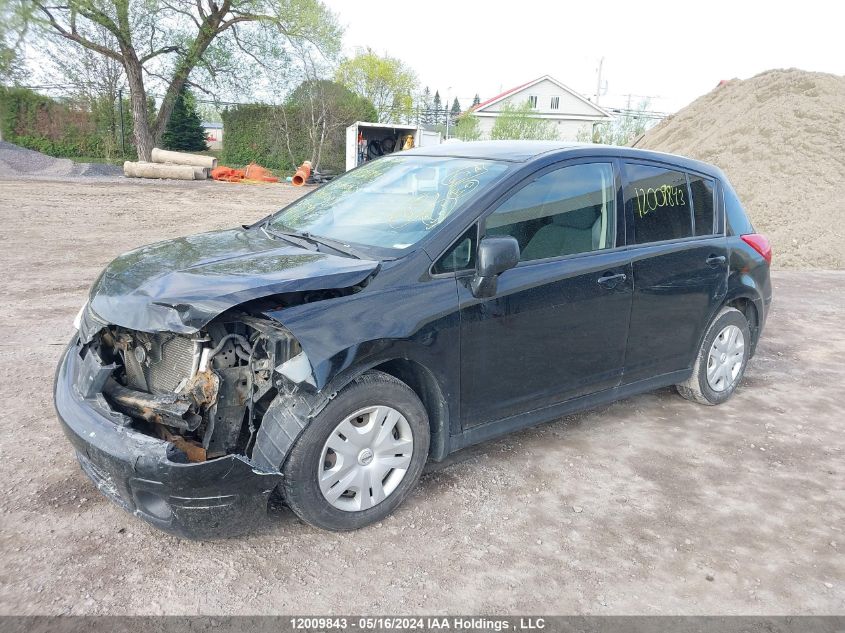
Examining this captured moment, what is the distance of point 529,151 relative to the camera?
3881 millimetres

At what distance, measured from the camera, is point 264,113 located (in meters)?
29.7

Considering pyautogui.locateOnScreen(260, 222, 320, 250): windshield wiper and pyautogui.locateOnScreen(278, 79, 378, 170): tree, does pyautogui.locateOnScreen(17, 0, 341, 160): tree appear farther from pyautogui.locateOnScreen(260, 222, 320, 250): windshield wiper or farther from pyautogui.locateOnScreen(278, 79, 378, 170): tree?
pyautogui.locateOnScreen(260, 222, 320, 250): windshield wiper

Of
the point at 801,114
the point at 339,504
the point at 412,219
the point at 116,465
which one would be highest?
the point at 801,114

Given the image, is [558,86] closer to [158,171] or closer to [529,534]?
[158,171]

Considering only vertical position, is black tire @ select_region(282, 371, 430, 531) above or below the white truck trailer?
below

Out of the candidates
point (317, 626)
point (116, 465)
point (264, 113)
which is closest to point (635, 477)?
point (317, 626)

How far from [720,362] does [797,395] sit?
3.17 feet

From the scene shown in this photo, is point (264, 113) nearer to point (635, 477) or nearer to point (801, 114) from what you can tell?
point (801, 114)

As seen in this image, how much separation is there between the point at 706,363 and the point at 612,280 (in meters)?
1.39

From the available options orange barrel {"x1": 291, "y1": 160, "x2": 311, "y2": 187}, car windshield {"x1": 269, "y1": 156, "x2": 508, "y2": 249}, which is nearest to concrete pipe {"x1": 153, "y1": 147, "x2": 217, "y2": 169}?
orange barrel {"x1": 291, "y1": 160, "x2": 311, "y2": 187}

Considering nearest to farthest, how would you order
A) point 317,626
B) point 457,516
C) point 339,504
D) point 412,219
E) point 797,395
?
1. point 317,626
2. point 339,504
3. point 457,516
4. point 412,219
5. point 797,395

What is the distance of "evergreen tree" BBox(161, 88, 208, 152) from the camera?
3145cm

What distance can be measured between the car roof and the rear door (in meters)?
0.10

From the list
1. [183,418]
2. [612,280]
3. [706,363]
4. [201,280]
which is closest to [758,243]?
[706,363]
